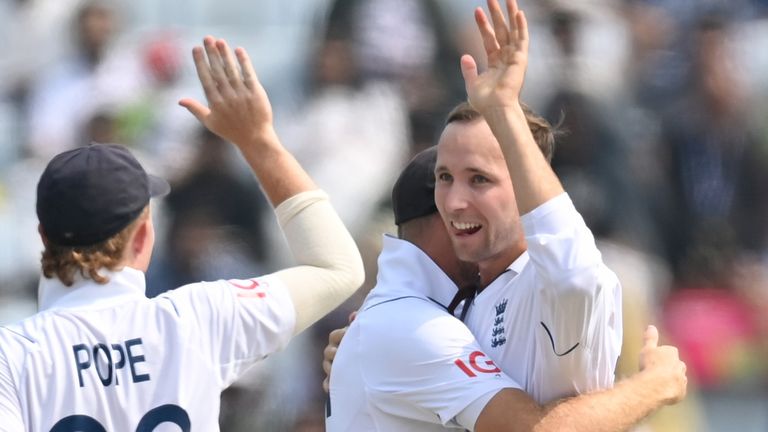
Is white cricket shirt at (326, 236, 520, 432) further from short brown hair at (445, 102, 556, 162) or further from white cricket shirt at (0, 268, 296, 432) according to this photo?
short brown hair at (445, 102, 556, 162)

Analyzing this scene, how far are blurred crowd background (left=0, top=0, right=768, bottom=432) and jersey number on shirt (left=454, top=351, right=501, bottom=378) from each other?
131 inches

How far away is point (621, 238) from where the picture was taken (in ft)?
21.3

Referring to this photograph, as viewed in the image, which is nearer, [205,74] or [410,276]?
[205,74]

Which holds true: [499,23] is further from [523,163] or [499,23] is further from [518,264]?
[518,264]

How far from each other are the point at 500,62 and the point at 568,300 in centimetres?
55

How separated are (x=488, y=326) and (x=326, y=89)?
409 cm

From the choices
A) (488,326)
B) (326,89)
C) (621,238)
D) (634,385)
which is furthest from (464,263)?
(326,89)

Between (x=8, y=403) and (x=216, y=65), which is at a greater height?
(x=216, y=65)

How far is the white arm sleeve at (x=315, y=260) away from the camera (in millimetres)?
3064

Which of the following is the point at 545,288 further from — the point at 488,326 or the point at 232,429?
the point at 232,429

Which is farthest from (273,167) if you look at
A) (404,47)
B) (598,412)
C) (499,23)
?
(404,47)

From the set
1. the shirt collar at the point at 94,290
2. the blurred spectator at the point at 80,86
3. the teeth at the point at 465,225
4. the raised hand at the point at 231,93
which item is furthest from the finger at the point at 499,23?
the blurred spectator at the point at 80,86

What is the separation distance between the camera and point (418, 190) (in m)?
3.40

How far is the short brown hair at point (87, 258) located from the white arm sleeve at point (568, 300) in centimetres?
96
